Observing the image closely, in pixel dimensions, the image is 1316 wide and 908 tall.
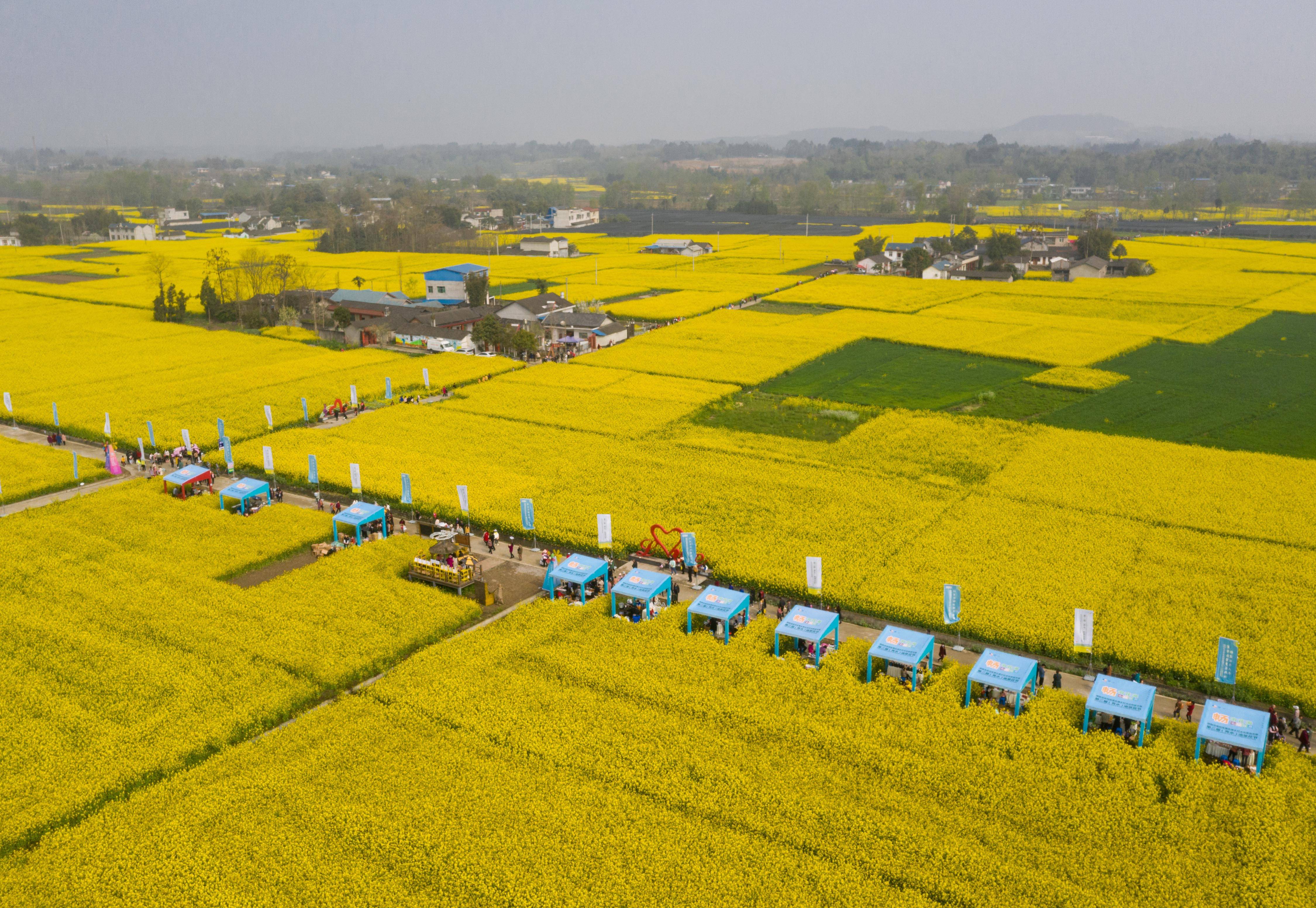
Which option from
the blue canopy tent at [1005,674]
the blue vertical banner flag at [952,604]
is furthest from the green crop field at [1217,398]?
the blue canopy tent at [1005,674]

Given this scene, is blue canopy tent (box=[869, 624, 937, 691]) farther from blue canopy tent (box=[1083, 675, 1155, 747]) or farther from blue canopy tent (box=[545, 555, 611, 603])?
blue canopy tent (box=[545, 555, 611, 603])

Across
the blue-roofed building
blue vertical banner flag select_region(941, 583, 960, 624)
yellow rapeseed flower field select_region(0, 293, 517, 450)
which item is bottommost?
blue vertical banner flag select_region(941, 583, 960, 624)

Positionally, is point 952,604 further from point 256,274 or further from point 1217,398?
point 256,274

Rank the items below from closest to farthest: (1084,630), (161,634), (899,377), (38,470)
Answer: (1084,630), (161,634), (38,470), (899,377)

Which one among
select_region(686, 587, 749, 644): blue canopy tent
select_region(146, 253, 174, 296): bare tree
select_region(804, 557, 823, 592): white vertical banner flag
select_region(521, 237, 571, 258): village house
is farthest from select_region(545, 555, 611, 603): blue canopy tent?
select_region(521, 237, 571, 258): village house

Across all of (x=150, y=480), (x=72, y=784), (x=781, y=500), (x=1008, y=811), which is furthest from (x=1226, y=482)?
(x=150, y=480)

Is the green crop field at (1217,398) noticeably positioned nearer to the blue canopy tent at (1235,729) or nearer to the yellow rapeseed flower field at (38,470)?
the blue canopy tent at (1235,729)

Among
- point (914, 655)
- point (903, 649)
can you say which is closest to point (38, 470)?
point (903, 649)

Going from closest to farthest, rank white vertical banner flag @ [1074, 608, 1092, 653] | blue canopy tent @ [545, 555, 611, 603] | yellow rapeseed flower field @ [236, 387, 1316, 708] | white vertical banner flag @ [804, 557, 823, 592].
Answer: white vertical banner flag @ [1074, 608, 1092, 653], yellow rapeseed flower field @ [236, 387, 1316, 708], white vertical banner flag @ [804, 557, 823, 592], blue canopy tent @ [545, 555, 611, 603]
